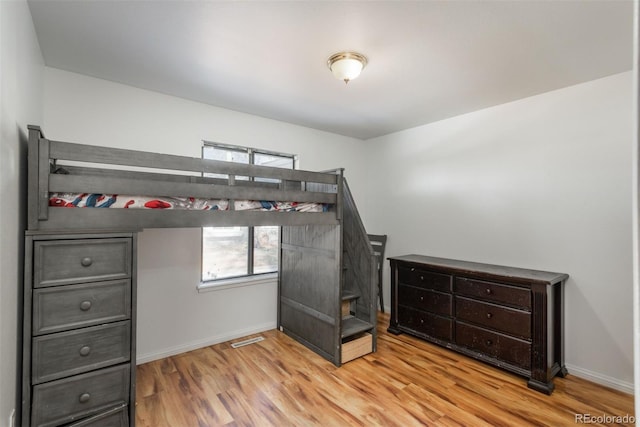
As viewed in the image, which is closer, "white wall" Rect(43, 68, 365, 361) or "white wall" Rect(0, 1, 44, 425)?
"white wall" Rect(0, 1, 44, 425)

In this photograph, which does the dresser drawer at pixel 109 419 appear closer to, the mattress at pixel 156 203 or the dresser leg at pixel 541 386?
the mattress at pixel 156 203

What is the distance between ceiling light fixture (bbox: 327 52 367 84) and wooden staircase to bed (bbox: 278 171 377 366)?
970mm

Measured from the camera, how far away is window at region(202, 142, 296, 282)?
3184 millimetres

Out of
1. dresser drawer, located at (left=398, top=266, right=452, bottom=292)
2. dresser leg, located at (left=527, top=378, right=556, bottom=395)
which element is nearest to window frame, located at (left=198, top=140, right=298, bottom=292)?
dresser drawer, located at (left=398, top=266, right=452, bottom=292)

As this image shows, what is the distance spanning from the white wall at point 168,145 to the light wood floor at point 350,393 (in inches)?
12.7

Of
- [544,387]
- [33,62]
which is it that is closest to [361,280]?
[544,387]

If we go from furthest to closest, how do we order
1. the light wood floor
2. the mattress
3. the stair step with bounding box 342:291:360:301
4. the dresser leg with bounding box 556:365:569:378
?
the stair step with bounding box 342:291:360:301, the dresser leg with bounding box 556:365:569:378, the light wood floor, the mattress

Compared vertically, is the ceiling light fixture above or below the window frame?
above

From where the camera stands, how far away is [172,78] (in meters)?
2.50

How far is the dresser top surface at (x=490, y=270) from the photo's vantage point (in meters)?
2.47

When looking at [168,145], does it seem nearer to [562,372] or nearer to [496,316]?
[496,316]

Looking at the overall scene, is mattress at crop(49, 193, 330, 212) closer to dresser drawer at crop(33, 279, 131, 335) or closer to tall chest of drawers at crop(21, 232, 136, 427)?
tall chest of drawers at crop(21, 232, 136, 427)

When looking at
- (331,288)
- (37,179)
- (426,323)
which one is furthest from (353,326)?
(37,179)

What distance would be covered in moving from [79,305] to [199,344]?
161 cm
